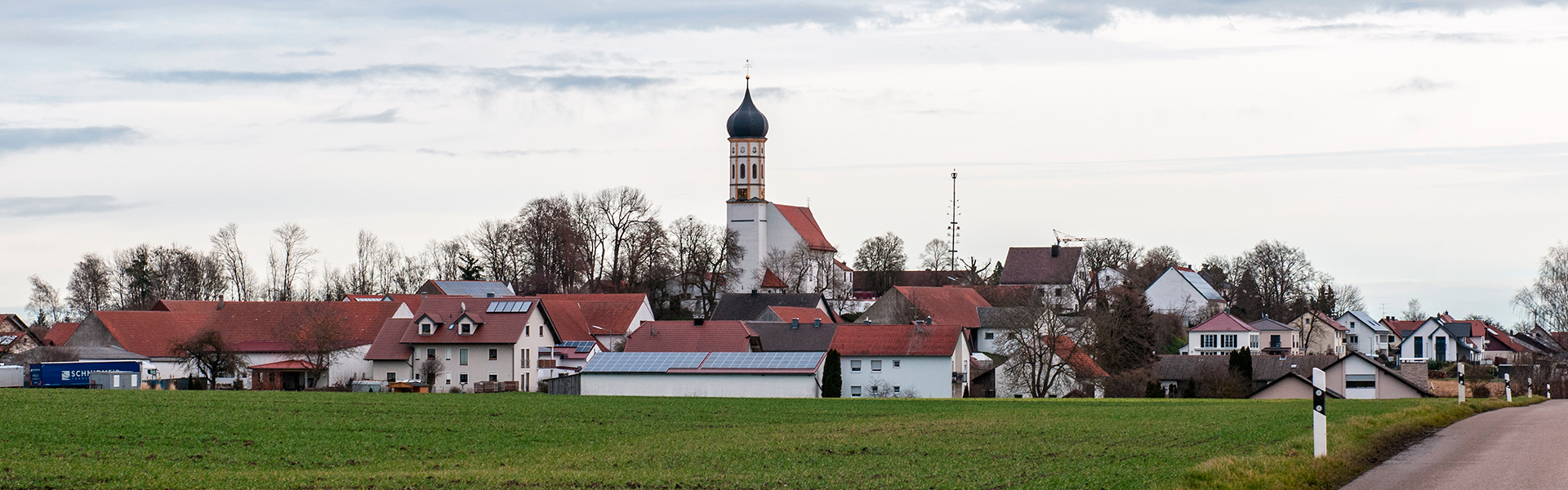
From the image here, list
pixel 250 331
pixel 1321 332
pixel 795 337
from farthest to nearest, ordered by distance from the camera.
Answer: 1. pixel 1321 332
2. pixel 250 331
3. pixel 795 337

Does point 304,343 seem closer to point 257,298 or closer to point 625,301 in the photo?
point 625,301

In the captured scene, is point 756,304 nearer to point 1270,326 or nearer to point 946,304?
point 946,304

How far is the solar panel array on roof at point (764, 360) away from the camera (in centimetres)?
7131

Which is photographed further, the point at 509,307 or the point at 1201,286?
the point at 1201,286

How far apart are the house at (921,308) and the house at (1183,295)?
28.2 meters

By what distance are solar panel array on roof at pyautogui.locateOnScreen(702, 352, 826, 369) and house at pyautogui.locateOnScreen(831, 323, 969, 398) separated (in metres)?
3.22

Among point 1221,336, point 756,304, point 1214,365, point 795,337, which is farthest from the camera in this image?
point 756,304

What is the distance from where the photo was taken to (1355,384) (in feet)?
235

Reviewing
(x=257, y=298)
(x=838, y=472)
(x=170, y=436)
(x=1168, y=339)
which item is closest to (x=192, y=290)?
(x=257, y=298)

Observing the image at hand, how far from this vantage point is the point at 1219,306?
12612cm

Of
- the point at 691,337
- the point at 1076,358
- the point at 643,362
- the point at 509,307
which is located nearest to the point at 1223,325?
the point at 1076,358

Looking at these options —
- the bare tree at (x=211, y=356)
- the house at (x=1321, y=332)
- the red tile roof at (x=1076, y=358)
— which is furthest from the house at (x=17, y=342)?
the house at (x=1321, y=332)

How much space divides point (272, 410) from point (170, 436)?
42.8ft

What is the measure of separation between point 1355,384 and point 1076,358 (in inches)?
548
